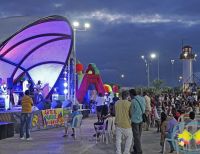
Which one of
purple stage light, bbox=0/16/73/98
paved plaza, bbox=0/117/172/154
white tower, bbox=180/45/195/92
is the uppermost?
white tower, bbox=180/45/195/92

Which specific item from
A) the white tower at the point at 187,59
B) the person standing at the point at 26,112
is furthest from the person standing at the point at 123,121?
the white tower at the point at 187,59

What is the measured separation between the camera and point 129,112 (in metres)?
11.5

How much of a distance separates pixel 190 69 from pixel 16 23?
8042cm

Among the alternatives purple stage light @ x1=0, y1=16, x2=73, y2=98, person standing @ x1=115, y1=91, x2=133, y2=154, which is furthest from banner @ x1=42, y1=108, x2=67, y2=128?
person standing @ x1=115, y1=91, x2=133, y2=154

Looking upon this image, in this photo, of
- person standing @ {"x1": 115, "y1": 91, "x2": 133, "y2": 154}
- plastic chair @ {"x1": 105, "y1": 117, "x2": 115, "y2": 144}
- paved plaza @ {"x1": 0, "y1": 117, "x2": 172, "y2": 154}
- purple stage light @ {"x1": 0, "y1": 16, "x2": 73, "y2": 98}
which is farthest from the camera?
purple stage light @ {"x1": 0, "y1": 16, "x2": 73, "y2": 98}

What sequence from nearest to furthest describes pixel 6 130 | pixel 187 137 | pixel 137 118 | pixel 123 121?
pixel 187 137
pixel 123 121
pixel 137 118
pixel 6 130

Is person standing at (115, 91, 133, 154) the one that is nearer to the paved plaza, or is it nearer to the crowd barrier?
the paved plaza

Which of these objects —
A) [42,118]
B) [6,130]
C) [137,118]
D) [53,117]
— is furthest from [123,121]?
[53,117]

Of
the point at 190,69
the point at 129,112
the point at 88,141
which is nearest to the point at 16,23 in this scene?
the point at 88,141

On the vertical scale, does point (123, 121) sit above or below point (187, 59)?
below

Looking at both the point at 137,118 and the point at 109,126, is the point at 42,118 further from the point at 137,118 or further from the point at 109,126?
the point at 137,118

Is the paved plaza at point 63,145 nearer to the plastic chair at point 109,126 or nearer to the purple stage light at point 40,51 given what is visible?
the plastic chair at point 109,126

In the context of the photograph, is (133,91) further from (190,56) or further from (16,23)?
(190,56)

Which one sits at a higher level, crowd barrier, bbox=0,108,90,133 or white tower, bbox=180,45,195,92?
white tower, bbox=180,45,195,92
